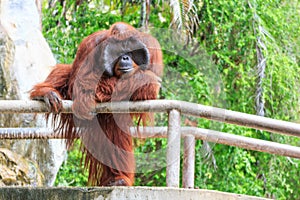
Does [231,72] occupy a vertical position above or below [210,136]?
above

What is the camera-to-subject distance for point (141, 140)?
4867 millimetres

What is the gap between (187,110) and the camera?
3699 millimetres

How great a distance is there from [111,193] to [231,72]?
5.92 meters

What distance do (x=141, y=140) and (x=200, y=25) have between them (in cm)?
445

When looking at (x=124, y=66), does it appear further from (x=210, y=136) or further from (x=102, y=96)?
(x=210, y=136)

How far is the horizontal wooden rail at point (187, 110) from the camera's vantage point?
371 cm

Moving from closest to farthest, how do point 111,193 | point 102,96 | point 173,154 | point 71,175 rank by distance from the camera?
1. point 111,193
2. point 173,154
3. point 102,96
4. point 71,175

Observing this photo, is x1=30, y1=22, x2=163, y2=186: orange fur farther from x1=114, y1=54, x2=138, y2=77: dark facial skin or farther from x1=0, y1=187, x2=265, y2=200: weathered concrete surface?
x1=0, y1=187, x2=265, y2=200: weathered concrete surface

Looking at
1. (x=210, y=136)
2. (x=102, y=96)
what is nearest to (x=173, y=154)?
(x=210, y=136)

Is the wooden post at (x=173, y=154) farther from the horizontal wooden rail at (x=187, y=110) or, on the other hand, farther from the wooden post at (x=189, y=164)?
the wooden post at (x=189, y=164)

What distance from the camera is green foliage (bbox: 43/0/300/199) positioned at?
848 cm

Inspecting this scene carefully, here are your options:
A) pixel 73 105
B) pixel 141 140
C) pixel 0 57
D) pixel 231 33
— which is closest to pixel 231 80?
pixel 231 33

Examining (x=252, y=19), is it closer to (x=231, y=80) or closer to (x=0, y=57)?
(x=231, y=80)

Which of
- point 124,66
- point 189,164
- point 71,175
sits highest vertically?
point 124,66
